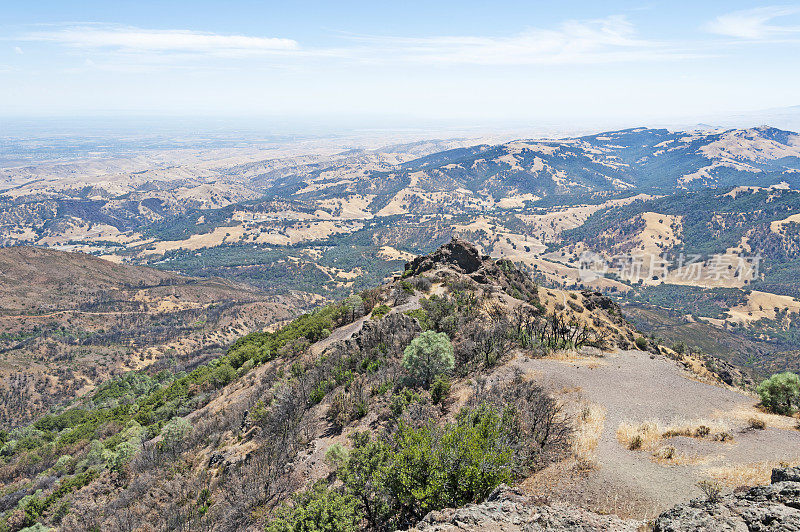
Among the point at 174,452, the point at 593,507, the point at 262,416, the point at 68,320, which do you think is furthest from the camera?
the point at 68,320

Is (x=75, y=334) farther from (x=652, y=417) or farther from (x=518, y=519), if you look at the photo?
(x=652, y=417)

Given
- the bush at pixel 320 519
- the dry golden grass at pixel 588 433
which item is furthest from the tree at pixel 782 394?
the bush at pixel 320 519

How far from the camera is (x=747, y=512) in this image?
13.0 meters

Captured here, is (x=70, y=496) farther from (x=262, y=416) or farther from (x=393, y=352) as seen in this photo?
(x=393, y=352)

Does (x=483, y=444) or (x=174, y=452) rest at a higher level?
(x=483, y=444)

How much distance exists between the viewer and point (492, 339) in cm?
4169

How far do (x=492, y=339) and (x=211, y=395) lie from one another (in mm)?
44734

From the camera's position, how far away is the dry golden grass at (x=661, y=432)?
869 inches

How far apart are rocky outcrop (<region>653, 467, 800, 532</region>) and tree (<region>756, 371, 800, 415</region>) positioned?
16099 millimetres

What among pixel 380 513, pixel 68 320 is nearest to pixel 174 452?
pixel 380 513

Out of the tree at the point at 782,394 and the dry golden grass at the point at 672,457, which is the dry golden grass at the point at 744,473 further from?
the tree at the point at 782,394

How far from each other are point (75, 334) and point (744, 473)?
8041 inches

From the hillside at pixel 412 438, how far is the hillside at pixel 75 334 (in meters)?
76.6

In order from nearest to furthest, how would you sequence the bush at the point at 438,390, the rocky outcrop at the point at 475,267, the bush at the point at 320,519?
the bush at the point at 320,519, the bush at the point at 438,390, the rocky outcrop at the point at 475,267
